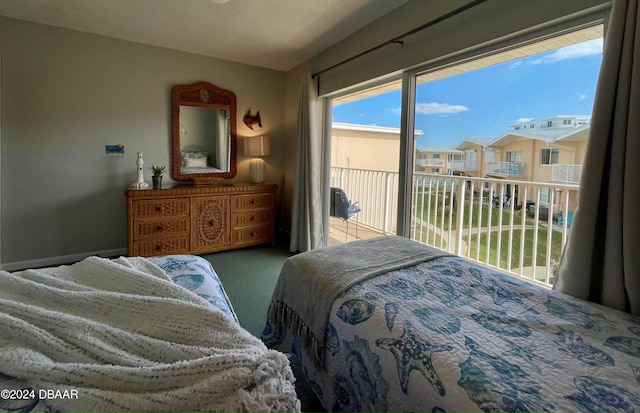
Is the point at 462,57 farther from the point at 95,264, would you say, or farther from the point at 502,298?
the point at 95,264

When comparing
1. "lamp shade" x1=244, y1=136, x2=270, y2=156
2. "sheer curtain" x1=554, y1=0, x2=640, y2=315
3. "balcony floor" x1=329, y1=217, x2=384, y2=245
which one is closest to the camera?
"sheer curtain" x1=554, y1=0, x2=640, y2=315

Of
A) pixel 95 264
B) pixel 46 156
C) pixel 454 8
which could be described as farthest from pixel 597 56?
pixel 46 156

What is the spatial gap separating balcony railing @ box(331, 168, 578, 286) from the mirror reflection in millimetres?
2419

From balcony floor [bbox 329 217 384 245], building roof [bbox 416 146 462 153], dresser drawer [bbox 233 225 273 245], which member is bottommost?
balcony floor [bbox 329 217 384 245]

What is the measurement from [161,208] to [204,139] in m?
1.08

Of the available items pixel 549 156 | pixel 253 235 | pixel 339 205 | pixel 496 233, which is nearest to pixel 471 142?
pixel 549 156

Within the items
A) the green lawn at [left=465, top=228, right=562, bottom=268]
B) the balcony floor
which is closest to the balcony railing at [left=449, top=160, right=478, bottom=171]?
the green lawn at [left=465, top=228, right=562, bottom=268]

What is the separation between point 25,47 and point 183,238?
2.30 m

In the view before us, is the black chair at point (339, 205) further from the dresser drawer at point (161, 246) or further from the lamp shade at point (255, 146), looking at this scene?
the dresser drawer at point (161, 246)

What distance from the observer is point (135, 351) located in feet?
2.68

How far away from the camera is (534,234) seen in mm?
2748

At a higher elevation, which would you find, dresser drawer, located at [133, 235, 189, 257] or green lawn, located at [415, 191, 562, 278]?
green lawn, located at [415, 191, 562, 278]

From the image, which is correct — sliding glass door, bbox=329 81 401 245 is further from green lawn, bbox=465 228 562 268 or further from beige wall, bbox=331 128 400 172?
green lawn, bbox=465 228 562 268

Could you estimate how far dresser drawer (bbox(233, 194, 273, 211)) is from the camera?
3748 millimetres
